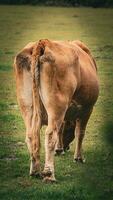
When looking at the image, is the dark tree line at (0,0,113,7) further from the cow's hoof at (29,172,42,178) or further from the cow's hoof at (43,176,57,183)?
the cow's hoof at (29,172,42,178)

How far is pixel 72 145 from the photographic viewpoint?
19.2 ft

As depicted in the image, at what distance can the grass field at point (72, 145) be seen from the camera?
1688 mm

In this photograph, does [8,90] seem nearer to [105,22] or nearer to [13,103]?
[13,103]

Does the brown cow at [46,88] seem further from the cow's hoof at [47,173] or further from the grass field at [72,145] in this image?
the grass field at [72,145]

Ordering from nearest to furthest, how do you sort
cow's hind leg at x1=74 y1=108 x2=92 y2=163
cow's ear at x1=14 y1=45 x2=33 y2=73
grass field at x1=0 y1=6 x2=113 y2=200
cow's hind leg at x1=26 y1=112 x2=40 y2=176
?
grass field at x1=0 y1=6 x2=113 y2=200
cow's hind leg at x1=26 y1=112 x2=40 y2=176
cow's ear at x1=14 y1=45 x2=33 y2=73
cow's hind leg at x1=74 y1=108 x2=92 y2=163

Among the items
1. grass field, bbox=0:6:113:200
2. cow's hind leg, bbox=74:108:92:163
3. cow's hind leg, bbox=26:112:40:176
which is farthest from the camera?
cow's hind leg, bbox=74:108:92:163

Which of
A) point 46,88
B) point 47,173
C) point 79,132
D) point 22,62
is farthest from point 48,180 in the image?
point 79,132

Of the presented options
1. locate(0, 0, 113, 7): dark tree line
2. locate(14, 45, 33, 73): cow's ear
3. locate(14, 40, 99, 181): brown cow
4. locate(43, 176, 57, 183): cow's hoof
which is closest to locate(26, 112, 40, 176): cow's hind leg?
locate(14, 40, 99, 181): brown cow

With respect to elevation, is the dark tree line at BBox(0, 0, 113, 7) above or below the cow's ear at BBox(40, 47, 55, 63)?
above

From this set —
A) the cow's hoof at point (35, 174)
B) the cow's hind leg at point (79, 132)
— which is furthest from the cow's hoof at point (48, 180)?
the cow's hind leg at point (79, 132)

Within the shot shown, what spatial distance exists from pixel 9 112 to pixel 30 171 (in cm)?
361

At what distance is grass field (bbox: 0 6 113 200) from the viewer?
1688mm

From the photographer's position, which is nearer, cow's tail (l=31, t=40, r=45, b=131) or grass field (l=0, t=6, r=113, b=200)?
grass field (l=0, t=6, r=113, b=200)

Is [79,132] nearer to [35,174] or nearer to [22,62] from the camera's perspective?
[35,174]
